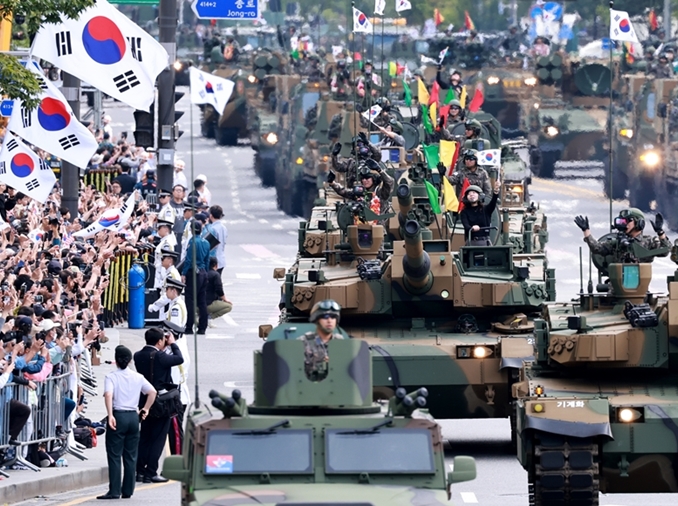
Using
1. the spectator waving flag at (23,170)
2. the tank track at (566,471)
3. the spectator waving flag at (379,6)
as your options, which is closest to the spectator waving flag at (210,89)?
the spectator waving flag at (379,6)

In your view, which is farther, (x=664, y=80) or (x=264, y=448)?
(x=664, y=80)

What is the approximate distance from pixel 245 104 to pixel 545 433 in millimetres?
47857

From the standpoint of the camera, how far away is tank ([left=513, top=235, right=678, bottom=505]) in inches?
711

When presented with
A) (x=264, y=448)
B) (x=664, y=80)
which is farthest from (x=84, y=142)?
(x=664, y=80)

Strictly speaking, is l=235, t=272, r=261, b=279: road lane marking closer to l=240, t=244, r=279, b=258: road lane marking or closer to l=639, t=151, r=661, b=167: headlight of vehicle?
l=240, t=244, r=279, b=258: road lane marking

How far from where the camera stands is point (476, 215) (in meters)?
26.4

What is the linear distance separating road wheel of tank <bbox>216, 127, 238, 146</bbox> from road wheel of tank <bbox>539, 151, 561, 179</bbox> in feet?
44.1

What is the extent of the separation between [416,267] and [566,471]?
18.4 ft

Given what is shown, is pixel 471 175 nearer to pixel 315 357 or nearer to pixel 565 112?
pixel 315 357

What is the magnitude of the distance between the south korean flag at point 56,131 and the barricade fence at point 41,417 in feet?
14.5

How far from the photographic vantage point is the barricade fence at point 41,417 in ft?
66.3

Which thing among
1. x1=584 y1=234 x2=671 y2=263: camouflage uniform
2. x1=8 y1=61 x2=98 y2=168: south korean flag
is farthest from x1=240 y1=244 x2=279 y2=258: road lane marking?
x1=584 y1=234 x2=671 y2=263: camouflage uniform

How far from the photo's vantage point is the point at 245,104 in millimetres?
65375

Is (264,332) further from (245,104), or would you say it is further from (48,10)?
(245,104)
